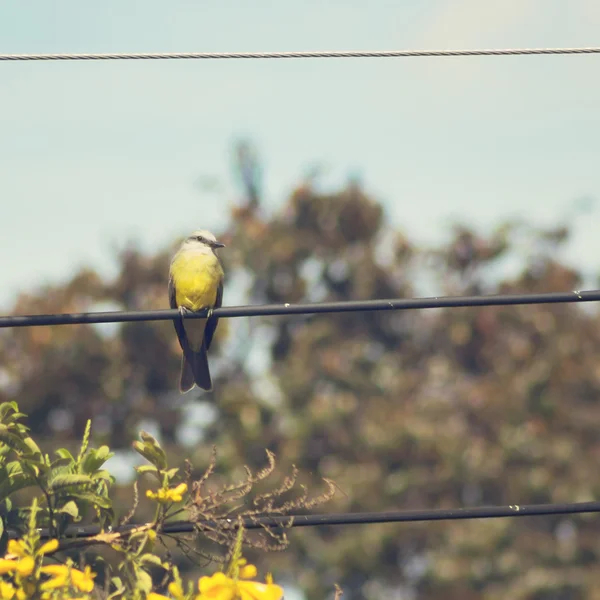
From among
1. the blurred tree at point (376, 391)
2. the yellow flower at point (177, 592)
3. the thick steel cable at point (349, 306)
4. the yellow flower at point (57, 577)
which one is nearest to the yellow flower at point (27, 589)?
the yellow flower at point (57, 577)

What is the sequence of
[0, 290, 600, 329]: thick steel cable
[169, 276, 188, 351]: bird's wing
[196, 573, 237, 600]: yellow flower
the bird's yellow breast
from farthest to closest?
the bird's yellow breast
[169, 276, 188, 351]: bird's wing
[0, 290, 600, 329]: thick steel cable
[196, 573, 237, 600]: yellow flower

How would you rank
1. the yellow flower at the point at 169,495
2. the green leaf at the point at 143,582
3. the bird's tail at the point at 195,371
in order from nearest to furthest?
the green leaf at the point at 143,582 < the yellow flower at the point at 169,495 < the bird's tail at the point at 195,371

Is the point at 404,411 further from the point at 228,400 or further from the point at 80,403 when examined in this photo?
the point at 80,403

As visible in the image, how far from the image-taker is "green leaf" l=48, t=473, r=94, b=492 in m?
4.05

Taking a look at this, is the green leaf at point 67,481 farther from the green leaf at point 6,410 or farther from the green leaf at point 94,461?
the green leaf at point 6,410

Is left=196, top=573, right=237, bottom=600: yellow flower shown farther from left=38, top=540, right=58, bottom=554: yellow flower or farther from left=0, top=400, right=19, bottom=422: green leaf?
left=0, top=400, right=19, bottom=422: green leaf

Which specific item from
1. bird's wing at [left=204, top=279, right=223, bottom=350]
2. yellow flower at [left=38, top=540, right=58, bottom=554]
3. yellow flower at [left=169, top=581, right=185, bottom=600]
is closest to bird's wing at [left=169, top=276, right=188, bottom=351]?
bird's wing at [left=204, top=279, right=223, bottom=350]

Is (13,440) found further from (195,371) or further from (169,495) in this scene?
(195,371)

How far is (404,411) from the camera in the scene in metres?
22.7

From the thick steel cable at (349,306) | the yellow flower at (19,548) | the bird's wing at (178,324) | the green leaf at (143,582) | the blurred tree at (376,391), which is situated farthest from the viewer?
the blurred tree at (376,391)

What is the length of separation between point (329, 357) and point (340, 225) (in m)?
3.04

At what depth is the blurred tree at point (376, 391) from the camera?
21453 mm

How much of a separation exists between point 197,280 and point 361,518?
4.08m

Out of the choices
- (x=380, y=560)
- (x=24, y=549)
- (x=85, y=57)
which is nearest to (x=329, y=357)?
(x=380, y=560)
